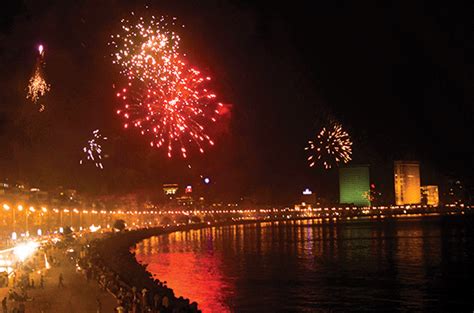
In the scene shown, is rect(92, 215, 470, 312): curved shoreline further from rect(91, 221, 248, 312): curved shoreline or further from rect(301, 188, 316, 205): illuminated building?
rect(301, 188, 316, 205): illuminated building

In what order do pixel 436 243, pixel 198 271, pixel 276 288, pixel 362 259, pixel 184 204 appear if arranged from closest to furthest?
pixel 276 288
pixel 198 271
pixel 362 259
pixel 436 243
pixel 184 204

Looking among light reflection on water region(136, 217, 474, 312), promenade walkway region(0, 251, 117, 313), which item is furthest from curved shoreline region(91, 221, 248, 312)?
light reflection on water region(136, 217, 474, 312)

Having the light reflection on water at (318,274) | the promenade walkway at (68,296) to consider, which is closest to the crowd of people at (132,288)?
the promenade walkway at (68,296)

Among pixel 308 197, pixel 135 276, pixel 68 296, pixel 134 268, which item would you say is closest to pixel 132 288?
pixel 68 296

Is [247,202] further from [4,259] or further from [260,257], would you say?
[4,259]

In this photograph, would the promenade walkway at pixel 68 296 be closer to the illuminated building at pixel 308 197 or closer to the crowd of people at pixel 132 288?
the crowd of people at pixel 132 288

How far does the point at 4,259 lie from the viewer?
34625 mm

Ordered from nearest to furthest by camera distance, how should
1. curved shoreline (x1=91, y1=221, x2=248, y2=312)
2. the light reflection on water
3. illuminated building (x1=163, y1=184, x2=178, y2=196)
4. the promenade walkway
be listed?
the promenade walkway → curved shoreline (x1=91, y1=221, x2=248, y2=312) → the light reflection on water → illuminated building (x1=163, y1=184, x2=178, y2=196)

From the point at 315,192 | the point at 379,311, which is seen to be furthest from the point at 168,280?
the point at 315,192

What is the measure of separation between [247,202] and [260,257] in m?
109

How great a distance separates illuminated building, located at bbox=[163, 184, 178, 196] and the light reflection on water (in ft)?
217

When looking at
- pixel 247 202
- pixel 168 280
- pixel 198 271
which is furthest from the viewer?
pixel 247 202

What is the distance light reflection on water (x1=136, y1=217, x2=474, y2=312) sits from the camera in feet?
116

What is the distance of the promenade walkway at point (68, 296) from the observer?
24.2 m
